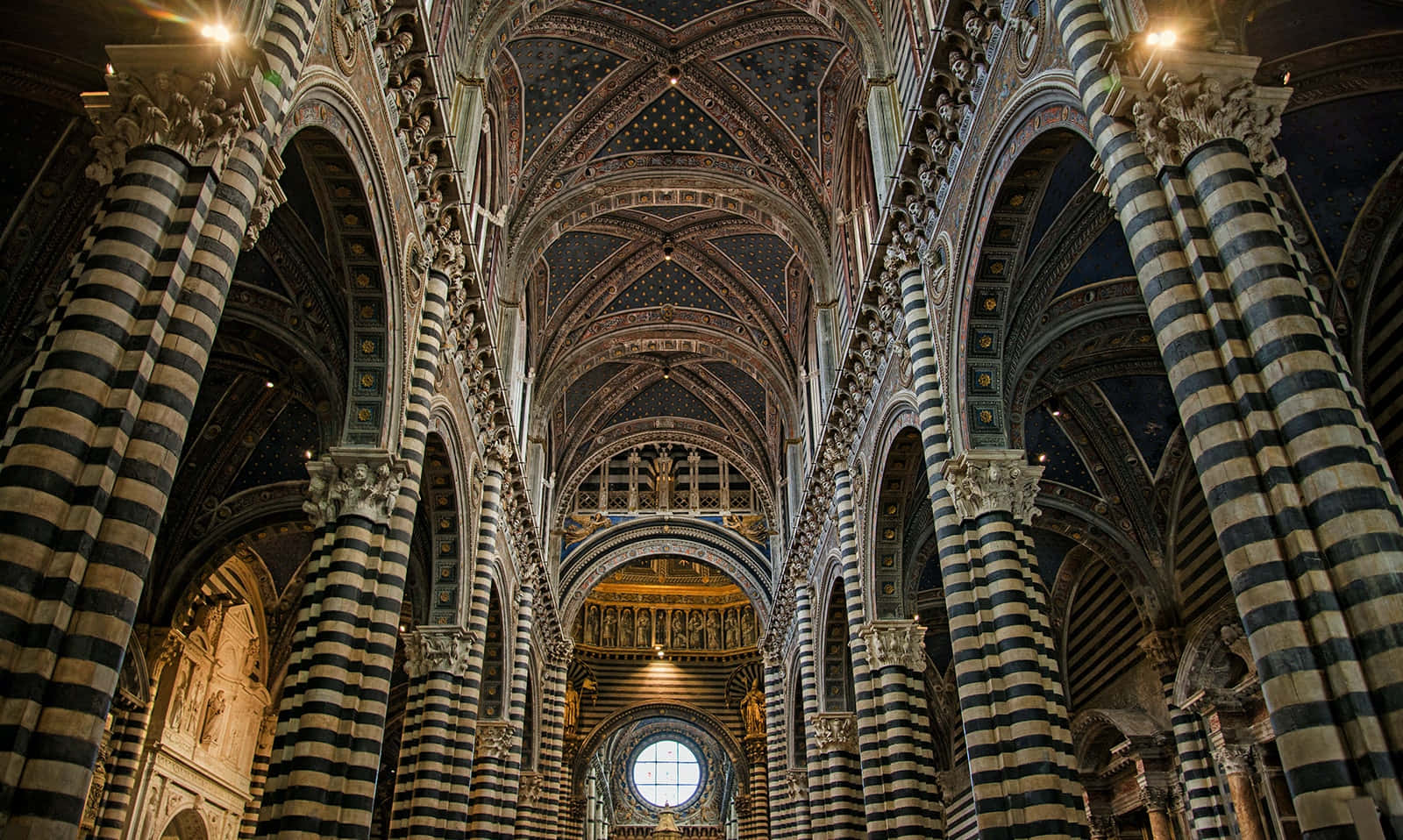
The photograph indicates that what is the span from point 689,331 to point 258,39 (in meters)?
21.1

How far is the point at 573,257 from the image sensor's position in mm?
26703

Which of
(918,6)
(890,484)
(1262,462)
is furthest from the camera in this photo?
(890,484)

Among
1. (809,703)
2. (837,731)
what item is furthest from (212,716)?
(837,731)

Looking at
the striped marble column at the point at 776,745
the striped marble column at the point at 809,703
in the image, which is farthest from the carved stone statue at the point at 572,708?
the striped marble column at the point at 809,703

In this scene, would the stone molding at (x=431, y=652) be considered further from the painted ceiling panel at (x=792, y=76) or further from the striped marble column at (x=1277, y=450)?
the painted ceiling panel at (x=792, y=76)

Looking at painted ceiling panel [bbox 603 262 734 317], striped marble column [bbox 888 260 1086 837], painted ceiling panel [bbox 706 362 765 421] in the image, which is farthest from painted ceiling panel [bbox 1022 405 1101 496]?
painted ceiling panel [bbox 706 362 765 421]

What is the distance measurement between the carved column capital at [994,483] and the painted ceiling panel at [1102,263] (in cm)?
344

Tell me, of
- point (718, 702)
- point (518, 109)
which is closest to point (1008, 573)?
point (518, 109)

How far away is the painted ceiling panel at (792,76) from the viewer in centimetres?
2103

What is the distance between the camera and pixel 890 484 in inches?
672

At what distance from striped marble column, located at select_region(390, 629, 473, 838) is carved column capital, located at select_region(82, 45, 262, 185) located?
1008cm

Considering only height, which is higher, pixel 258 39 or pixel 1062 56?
pixel 1062 56

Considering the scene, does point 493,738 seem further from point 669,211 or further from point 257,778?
point 669,211

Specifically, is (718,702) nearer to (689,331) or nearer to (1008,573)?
(689,331)
